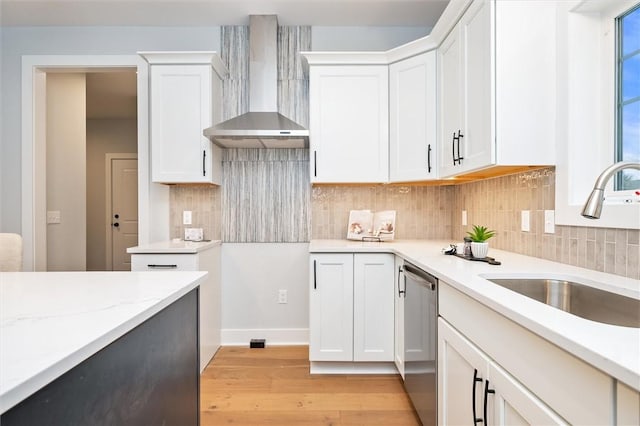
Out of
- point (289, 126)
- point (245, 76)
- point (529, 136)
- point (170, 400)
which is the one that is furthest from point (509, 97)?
point (245, 76)

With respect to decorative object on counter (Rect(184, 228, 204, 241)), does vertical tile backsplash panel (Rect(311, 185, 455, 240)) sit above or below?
above

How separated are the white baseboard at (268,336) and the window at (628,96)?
2.50m

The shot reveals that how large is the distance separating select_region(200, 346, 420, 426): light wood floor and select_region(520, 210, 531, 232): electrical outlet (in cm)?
123

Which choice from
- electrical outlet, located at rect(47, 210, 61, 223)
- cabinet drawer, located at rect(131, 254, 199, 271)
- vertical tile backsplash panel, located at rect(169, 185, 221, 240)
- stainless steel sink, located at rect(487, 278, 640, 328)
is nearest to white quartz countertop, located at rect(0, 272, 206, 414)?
cabinet drawer, located at rect(131, 254, 199, 271)

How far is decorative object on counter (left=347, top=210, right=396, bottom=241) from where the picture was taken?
9.40 ft

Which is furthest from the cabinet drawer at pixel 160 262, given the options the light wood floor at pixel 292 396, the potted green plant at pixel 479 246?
the potted green plant at pixel 479 246

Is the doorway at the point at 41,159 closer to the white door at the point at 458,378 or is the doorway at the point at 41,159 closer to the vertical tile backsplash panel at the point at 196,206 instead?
the vertical tile backsplash panel at the point at 196,206

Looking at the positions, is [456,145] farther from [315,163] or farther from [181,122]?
[181,122]

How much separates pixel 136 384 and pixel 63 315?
10.4 inches

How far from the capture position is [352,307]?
8.11 ft

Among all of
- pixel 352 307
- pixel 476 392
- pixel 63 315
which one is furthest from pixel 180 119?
pixel 476 392

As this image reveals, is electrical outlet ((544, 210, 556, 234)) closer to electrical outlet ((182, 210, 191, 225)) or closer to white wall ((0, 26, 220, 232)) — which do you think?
electrical outlet ((182, 210, 191, 225))

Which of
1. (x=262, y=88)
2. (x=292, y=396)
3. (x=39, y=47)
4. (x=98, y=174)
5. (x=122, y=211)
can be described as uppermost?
(x=39, y=47)

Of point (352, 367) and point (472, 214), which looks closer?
point (352, 367)
